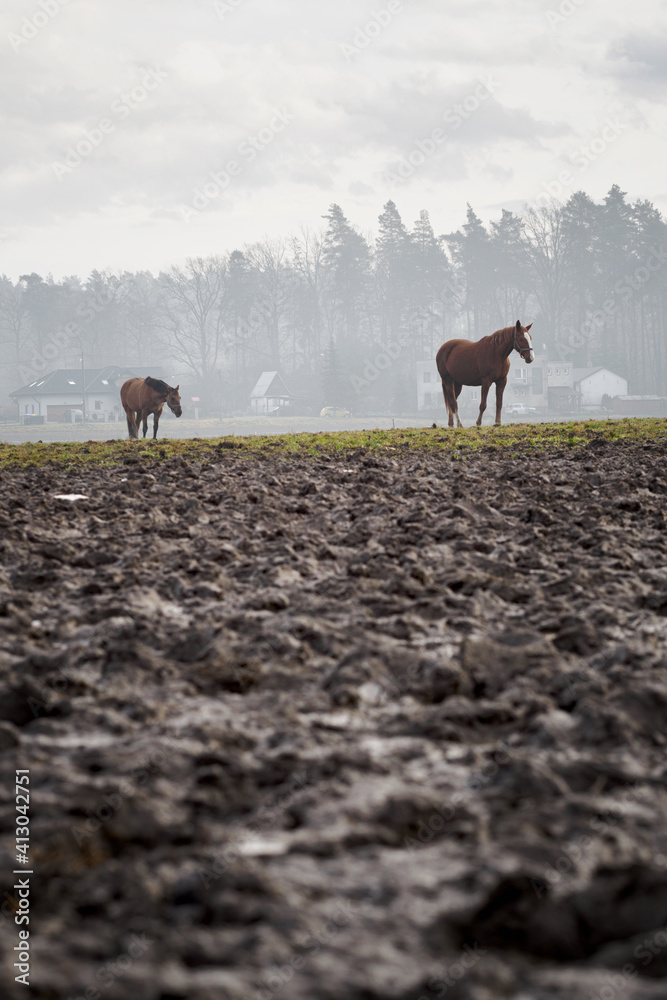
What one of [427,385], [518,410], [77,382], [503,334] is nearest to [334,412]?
[427,385]

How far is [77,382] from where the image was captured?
9569 cm

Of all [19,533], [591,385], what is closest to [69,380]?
[591,385]

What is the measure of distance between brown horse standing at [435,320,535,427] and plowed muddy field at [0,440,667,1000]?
17396 mm

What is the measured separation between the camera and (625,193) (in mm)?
92062

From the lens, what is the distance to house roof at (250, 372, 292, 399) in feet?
332

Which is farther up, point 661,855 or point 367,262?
point 367,262

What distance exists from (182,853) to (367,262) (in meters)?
107

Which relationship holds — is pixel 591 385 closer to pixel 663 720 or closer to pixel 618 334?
pixel 618 334

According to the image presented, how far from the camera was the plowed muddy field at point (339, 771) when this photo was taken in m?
1.65

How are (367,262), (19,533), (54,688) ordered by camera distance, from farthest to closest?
(367,262), (19,533), (54,688)

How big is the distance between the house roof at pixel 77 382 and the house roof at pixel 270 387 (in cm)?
1174

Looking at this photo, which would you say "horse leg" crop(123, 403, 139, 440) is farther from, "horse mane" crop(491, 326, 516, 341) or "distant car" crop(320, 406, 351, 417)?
"distant car" crop(320, 406, 351, 417)

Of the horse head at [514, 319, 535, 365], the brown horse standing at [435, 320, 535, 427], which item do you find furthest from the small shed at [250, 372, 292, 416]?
the horse head at [514, 319, 535, 365]

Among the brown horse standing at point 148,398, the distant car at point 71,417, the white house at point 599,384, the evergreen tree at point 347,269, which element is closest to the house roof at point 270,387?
the evergreen tree at point 347,269
